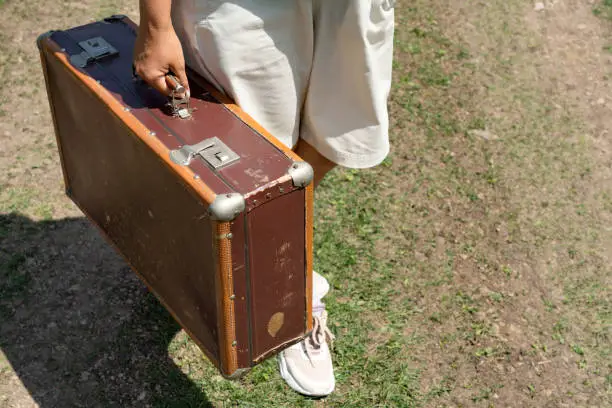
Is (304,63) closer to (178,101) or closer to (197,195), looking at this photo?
(178,101)

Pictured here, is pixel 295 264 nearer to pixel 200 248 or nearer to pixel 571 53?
pixel 200 248

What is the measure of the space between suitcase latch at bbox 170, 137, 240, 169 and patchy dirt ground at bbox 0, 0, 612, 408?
39.4 inches

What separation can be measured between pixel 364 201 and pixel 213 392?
3.43ft

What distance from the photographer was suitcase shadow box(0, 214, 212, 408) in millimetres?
2510

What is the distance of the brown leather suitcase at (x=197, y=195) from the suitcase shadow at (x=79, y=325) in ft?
1.51

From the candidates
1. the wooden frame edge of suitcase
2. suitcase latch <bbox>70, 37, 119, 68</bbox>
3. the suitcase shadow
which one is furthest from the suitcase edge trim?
suitcase latch <bbox>70, 37, 119, 68</bbox>

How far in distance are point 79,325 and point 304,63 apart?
1266 mm

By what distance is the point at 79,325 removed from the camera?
2.68m

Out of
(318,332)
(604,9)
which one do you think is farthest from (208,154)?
(604,9)

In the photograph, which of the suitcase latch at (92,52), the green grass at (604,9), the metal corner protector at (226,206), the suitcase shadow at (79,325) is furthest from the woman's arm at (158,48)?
the green grass at (604,9)

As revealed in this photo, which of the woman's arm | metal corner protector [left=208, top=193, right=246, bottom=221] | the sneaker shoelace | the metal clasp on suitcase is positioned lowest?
the sneaker shoelace

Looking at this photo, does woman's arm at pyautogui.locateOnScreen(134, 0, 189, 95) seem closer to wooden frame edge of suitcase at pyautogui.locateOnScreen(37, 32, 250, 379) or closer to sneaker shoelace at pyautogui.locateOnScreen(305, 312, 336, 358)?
wooden frame edge of suitcase at pyautogui.locateOnScreen(37, 32, 250, 379)

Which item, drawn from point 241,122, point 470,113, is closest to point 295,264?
point 241,122

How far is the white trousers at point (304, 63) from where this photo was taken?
1874 millimetres
